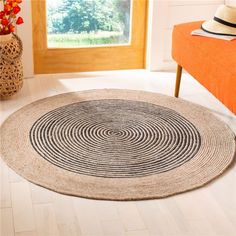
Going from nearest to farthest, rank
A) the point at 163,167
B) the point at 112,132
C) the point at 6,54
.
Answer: the point at 163,167 → the point at 112,132 → the point at 6,54

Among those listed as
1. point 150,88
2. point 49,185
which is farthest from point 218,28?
point 49,185

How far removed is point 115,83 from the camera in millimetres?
3746

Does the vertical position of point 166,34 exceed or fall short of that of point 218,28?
it falls short

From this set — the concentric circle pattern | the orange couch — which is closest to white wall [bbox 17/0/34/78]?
the concentric circle pattern

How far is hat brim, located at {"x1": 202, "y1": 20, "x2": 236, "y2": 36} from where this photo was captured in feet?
10.0

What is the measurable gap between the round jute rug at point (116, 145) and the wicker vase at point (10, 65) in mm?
173

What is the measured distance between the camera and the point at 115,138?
295 cm

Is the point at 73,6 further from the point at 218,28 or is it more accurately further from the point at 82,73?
the point at 218,28

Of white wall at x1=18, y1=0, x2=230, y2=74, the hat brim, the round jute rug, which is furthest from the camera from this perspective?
white wall at x1=18, y1=0, x2=230, y2=74

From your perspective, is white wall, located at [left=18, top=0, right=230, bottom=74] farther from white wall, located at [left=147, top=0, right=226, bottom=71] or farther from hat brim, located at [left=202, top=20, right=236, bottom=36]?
hat brim, located at [left=202, top=20, right=236, bottom=36]

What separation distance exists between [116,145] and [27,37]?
1.21m

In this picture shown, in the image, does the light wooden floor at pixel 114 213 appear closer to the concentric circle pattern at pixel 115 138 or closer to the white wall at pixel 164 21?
the concentric circle pattern at pixel 115 138

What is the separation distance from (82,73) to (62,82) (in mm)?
240

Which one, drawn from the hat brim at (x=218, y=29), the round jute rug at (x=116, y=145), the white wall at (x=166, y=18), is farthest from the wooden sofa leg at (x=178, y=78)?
the white wall at (x=166, y=18)
